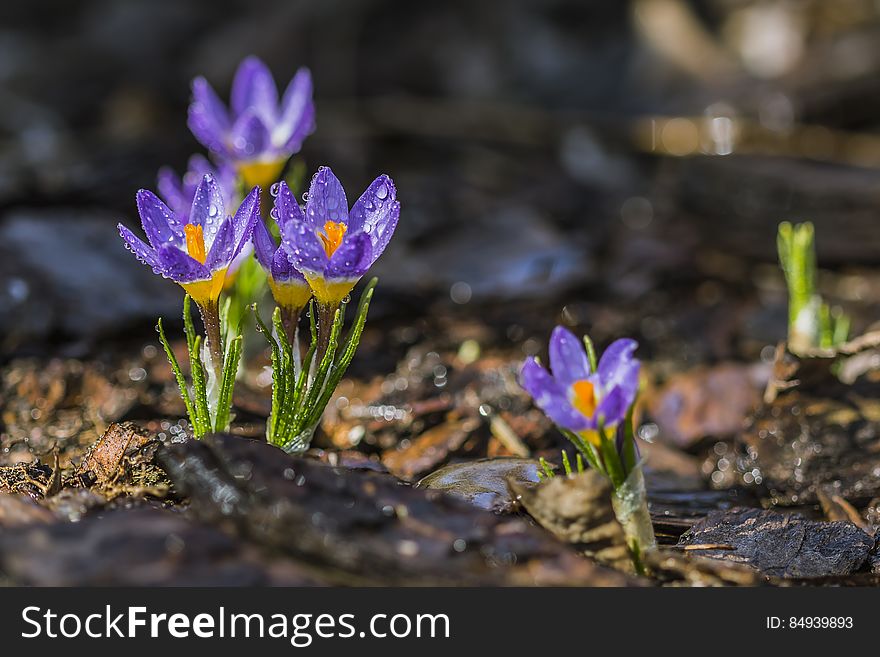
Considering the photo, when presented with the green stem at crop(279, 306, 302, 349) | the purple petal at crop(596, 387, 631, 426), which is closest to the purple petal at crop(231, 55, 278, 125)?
the green stem at crop(279, 306, 302, 349)

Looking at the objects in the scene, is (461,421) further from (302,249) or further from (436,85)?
(436,85)

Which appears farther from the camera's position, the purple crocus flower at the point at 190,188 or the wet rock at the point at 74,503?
the purple crocus flower at the point at 190,188

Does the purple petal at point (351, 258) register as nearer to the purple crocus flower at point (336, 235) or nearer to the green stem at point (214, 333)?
the purple crocus flower at point (336, 235)

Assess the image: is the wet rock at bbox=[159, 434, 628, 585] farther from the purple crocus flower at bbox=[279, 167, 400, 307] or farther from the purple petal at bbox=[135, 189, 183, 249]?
the purple petal at bbox=[135, 189, 183, 249]

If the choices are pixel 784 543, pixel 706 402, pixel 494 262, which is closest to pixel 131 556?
pixel 784 543

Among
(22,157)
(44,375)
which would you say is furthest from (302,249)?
(22,157)

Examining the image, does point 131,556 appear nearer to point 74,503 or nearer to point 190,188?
point 74,503

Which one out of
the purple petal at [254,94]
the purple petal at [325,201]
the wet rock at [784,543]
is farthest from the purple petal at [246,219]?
the purple petal at [254,94]
